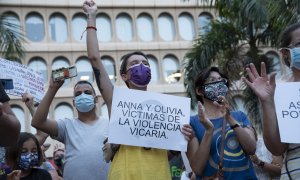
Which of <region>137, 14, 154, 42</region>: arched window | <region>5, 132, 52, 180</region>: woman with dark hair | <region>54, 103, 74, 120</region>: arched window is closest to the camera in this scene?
<region>5, 132, 52, 180</region>: woman with dark hair

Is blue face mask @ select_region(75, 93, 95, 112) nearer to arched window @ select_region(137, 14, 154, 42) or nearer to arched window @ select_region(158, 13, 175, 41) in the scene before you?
arched window @ select_region(137, 14, 154, 42)

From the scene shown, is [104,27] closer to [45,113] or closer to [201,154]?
[45,113]

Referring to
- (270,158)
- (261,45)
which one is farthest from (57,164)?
(261,45)

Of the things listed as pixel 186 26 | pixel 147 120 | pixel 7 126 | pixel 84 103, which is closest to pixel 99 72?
pixel 147 120

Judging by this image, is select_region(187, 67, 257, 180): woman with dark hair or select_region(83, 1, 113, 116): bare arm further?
select_region(83, 1, 113, 116): bare arm

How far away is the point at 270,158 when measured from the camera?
5570mm

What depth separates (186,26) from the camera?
2966 centimetres

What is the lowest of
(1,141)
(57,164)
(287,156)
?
(57,164)

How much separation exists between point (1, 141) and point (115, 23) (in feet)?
87.9

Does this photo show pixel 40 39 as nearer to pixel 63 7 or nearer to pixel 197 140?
pixel 63 7

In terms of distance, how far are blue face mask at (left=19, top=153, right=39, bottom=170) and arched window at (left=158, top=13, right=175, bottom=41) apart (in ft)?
81.5

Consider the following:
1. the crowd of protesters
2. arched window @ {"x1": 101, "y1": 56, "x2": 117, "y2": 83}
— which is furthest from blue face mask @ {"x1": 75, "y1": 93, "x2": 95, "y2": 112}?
arched window @ {"x1": 101, "y1": 56, "x2": 117, "y2": 83}

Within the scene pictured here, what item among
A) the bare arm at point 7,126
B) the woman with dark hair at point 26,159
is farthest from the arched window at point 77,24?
the bare arm at point 7,126

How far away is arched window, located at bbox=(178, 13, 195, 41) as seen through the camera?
2947 cm
